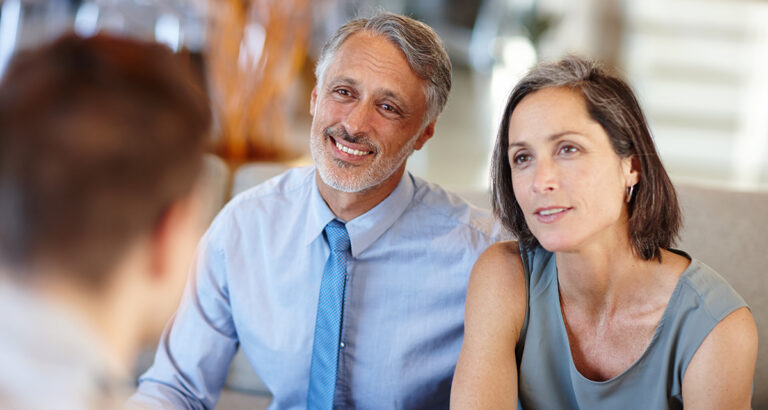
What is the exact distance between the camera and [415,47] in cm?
161

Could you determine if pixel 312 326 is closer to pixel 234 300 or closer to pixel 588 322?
pixel 234 300

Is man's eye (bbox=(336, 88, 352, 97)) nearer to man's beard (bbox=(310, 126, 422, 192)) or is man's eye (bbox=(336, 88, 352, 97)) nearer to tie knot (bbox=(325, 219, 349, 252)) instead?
man's beard (bbox=(310, 126, 422, 192))

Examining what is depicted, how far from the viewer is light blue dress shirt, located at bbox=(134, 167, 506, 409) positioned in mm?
1621

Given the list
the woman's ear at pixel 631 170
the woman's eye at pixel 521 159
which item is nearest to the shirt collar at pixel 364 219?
the woman's eye at pixel 521 159

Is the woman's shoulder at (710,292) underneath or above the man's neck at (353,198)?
underneath

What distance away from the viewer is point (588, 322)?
4.58 ft

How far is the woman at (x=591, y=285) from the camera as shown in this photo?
4.21 ft

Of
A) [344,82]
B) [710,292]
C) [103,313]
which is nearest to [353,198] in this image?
[344,82]

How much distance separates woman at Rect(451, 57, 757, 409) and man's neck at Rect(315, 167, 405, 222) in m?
0.33

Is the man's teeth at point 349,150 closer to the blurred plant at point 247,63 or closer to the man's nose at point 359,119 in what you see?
the man's nose at point 359,119

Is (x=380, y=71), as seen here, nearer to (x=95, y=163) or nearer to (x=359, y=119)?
(x=359, y=119)

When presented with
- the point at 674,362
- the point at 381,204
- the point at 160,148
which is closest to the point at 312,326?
the point at 381,204

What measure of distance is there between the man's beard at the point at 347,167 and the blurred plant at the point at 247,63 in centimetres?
130

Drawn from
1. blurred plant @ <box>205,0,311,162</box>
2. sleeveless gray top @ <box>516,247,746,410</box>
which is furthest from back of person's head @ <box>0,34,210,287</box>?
blurred plant @ <box>205,0,311,162</box>
